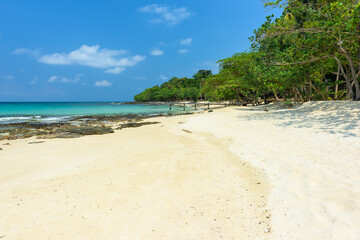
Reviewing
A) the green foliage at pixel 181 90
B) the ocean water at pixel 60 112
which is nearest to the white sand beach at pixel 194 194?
the ocean water at pixel 60 112

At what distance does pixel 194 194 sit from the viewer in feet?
12.7

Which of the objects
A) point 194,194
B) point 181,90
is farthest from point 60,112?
point 181,90

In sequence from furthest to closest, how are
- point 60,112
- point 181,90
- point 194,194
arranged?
point 181,90
point 60,112
point 194,194

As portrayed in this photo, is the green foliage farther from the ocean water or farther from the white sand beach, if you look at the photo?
the white sand beach

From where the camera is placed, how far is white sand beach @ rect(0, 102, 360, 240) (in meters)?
2.74

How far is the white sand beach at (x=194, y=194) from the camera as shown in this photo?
8.98 ft

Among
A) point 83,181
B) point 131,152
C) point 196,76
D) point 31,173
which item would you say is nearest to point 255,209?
point 83,181

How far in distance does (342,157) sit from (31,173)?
8783 millimetres

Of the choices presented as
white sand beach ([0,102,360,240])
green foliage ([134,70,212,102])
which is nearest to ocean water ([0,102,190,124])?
white sand beach ([0,102,360,240])

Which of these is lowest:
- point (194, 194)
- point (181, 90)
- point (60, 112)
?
point (194, 194)

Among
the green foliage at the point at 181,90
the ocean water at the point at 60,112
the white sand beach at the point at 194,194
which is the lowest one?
the white sand beach at the point at 194,194

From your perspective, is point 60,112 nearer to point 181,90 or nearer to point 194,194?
point 194,194

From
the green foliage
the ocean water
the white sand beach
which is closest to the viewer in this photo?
the white sand beach

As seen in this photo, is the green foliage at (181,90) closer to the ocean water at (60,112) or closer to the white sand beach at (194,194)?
the ocean water at (60,112)
